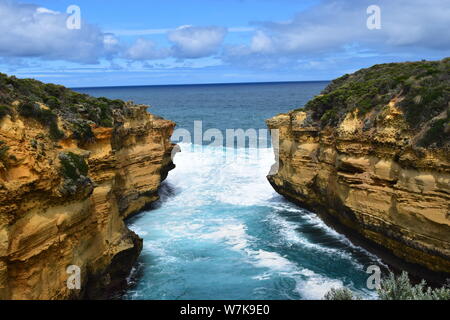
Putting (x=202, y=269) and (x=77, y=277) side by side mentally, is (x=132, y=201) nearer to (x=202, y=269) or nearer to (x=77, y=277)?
(x=202, y=269)

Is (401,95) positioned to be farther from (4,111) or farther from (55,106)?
(4,111)

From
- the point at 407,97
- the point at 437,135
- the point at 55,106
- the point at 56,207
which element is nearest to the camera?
the point at 56,207

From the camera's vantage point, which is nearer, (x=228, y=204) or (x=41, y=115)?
(x=41, y=115)

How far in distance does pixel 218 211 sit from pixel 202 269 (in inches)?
347

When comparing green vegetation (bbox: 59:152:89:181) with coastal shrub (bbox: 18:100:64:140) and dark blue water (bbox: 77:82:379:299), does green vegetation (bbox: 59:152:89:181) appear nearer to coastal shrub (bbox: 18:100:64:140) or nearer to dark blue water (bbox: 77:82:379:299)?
coastal shrub (bbox: 18:100:64:140)

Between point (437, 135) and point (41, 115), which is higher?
point (41, 115)

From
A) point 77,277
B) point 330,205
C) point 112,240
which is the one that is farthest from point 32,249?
point 330,205

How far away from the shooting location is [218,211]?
28.0 meters

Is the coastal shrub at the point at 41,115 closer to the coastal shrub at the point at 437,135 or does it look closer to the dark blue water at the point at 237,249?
the dark blue water at the point at 237,249

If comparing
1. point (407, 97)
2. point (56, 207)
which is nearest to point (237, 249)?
point (56, 207)

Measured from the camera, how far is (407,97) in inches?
773

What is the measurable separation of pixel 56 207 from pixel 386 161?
13.8 metres

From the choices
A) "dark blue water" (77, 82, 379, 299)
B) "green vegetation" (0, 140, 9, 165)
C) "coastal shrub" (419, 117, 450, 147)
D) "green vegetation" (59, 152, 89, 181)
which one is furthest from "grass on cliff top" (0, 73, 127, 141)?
"coastal shrub" (419, 117, 450, 147)

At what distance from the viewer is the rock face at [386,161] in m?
16.4
